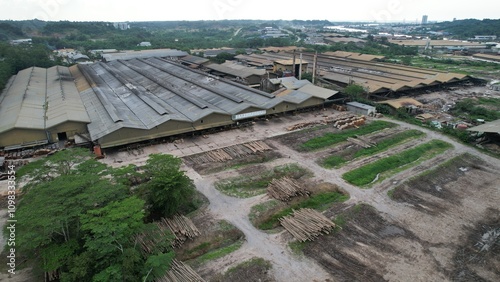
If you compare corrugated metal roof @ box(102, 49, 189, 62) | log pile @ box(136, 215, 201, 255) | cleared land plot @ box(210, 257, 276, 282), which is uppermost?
corrugated metal roof @ box(102, 49, 189, 62)

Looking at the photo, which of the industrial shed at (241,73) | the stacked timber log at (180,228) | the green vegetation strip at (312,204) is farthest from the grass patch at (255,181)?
the industrial shed at (241,73)

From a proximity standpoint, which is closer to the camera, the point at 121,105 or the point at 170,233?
the point at 170,233

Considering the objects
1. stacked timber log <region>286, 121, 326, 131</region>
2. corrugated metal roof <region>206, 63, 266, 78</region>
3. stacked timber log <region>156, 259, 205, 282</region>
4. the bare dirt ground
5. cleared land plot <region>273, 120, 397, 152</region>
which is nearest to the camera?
stacked timber log <region>156, 259, 205, 282</region>

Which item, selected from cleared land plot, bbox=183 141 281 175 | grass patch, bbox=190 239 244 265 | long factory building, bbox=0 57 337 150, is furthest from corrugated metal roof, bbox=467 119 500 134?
grass patch, bbox=190 239 244 265

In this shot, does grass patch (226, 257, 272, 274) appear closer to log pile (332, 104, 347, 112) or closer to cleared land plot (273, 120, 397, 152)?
cleared land plot (273, 120, 397, 152)

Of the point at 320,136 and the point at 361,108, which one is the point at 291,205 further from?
the point at 361,108

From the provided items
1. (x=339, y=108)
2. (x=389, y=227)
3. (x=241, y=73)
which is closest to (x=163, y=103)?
(x=241, y=73)
